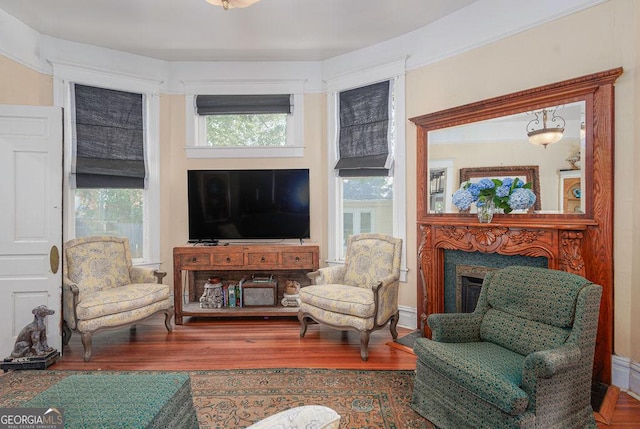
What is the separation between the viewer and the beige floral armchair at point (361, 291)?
2.95 metres

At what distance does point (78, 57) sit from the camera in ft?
12.5

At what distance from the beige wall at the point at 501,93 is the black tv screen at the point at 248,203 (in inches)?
10.4

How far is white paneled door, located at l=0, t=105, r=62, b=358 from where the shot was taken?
2.83 metres

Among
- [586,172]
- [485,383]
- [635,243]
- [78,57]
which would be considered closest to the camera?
[485,383]

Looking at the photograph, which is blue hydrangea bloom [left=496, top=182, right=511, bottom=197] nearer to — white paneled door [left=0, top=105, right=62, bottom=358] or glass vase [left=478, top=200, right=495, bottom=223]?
glass vase [left=478, top=200, right=495, bottom=223]

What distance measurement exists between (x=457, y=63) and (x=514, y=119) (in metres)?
0.90

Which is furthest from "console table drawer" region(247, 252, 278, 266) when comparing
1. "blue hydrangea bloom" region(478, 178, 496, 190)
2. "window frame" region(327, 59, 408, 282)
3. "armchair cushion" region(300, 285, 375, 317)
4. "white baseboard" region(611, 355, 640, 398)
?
"white baseboard" region(611, 355, 640, 398)

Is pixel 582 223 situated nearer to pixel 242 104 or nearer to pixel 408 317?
pixel 408 317

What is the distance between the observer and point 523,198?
2.69 m

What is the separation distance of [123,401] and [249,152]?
10.6ft

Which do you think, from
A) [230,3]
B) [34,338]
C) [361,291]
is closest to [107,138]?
[34,338]

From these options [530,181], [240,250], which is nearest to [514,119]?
[530,181]

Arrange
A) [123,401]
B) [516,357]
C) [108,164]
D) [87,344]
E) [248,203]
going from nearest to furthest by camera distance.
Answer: [123,401] → [516,357] → [87,344] → [108,164] → [248,203]

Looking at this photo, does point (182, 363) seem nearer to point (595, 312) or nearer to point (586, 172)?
point (595, 312)
